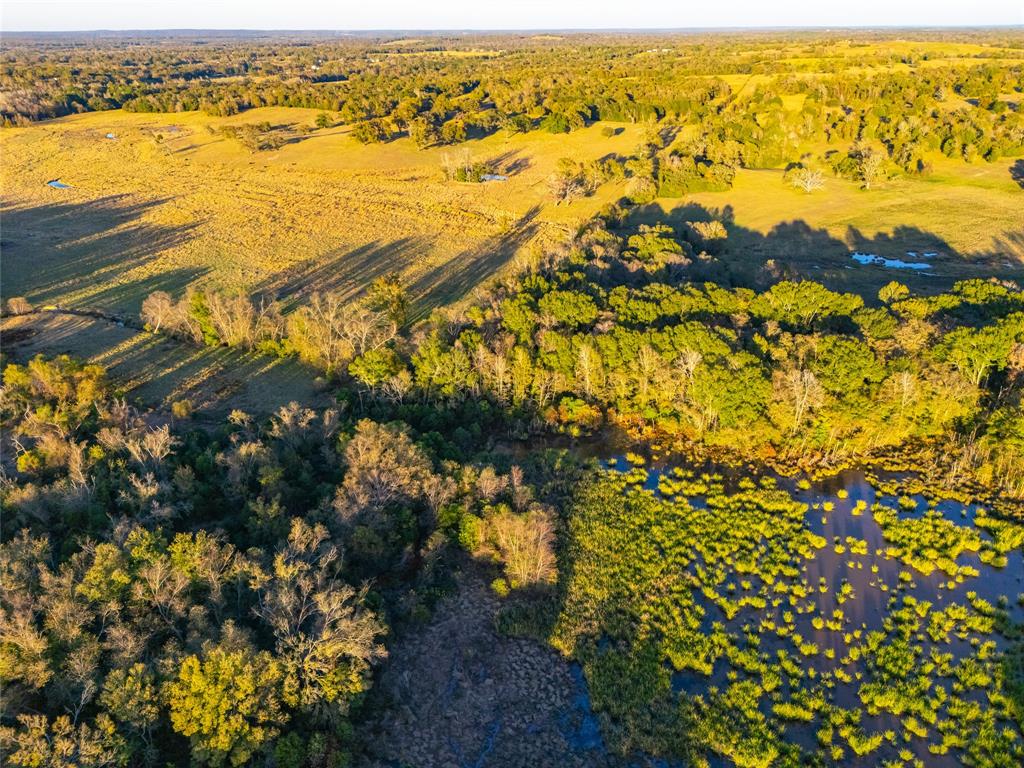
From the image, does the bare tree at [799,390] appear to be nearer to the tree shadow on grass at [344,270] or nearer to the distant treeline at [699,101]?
the tree shadow on grass at [344,270]

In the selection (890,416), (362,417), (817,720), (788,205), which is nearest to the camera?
(817,720)

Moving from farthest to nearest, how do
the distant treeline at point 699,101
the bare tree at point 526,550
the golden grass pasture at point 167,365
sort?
1. the distant treeline at point 699,101
2. the golden grass pasture at point 167,365
3. the bare tree at point 526,550

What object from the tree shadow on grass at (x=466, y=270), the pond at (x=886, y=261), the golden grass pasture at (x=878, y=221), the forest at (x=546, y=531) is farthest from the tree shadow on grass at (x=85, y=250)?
the pond at (x=886, y=261)

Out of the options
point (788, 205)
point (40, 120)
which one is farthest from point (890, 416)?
point (40, 120)

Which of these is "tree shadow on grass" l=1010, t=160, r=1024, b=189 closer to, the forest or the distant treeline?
the distant treeline

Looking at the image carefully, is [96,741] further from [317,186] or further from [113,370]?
[317,186]

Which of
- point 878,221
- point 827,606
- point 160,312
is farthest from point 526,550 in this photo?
point 878,221

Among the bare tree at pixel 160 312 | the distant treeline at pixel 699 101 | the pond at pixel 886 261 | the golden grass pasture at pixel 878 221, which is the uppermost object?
the distant treeline at pixel 699 101
